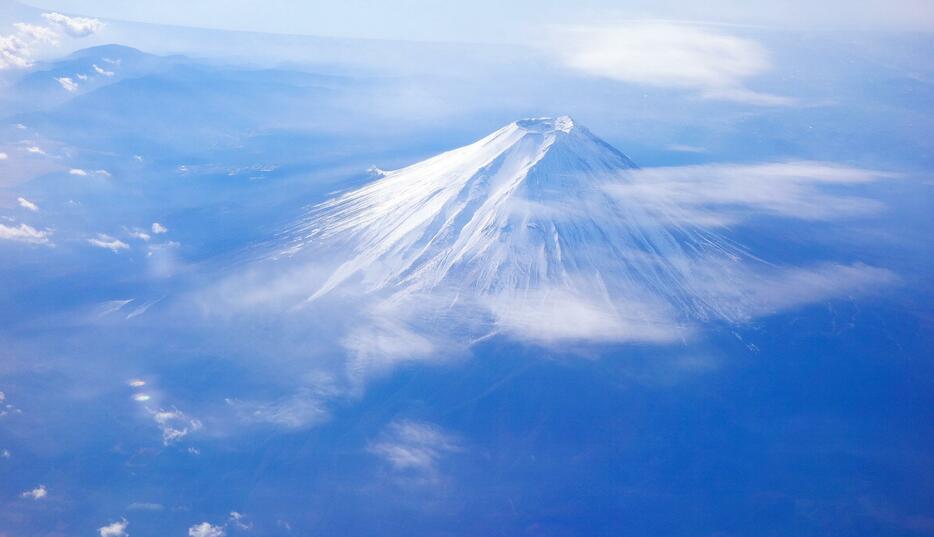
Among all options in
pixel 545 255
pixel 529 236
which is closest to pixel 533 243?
pixel 529 236

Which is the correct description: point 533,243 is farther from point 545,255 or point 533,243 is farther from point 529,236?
point 545,255

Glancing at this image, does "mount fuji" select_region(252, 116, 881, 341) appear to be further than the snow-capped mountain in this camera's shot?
No

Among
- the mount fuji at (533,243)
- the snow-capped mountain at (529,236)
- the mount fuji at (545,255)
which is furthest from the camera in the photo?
the snow-capped mountain at (529,236)

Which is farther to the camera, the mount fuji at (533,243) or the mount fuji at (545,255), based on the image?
the mount fuji at (533,243)

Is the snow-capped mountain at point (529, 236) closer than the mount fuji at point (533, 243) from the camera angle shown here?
No

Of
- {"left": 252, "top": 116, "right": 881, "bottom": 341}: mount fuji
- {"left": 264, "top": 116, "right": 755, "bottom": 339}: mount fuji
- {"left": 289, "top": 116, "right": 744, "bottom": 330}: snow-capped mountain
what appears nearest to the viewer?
{"left": 252, "top": 116, "right": 881, "bottom": 341}: mount fuji

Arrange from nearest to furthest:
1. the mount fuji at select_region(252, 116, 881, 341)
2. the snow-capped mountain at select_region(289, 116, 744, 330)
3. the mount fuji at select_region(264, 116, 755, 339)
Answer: the mount fuji at select_region(252, 116, 881, 341) < the mount fuji at select_region(264, 116, 755, 339) < the snow-capped mountain at select_region(289, 116, 744, 330)

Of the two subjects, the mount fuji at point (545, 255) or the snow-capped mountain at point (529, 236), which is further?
the snow-capped mountain at point (529, 236)

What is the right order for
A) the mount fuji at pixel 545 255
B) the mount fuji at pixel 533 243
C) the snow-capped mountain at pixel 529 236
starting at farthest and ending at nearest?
the snow-capped mountain at pixel 529 236 → the mount fuji at pixel 533 243 → the mount fuji at pixel 545 255

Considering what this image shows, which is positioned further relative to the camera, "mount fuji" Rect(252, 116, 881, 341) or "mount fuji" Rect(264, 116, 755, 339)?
"mount fuji" Rect(264, 116, 755, 339)
